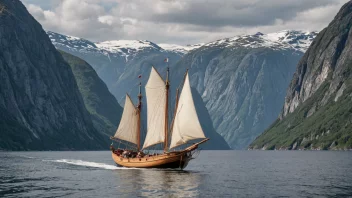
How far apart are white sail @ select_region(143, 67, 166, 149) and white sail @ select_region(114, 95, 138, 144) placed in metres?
16.3

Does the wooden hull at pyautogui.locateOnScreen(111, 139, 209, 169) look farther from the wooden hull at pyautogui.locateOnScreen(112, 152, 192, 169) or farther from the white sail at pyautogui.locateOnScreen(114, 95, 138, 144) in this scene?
the white sail at pyautogui.locateOnScreen(114, 95, 138, 144)

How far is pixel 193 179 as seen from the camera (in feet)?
388

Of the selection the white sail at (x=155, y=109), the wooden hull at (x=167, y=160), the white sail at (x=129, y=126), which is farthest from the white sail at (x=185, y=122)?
the white sail at (x=129, y=126)

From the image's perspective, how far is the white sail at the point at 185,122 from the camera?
13100 centimetres

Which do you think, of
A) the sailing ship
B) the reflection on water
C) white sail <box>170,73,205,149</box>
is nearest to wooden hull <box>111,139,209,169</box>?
the sailing ship

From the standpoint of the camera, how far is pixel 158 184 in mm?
105438

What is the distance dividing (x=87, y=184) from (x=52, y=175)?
27041 mm

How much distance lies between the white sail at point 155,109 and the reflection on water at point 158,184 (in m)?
13.9

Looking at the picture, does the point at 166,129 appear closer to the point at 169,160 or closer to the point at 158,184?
the point at 169,160

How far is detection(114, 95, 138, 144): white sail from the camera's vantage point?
6417 inches

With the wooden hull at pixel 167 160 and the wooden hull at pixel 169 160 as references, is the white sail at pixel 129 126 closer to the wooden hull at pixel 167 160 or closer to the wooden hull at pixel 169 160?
the wooden hull at pixel 169 160

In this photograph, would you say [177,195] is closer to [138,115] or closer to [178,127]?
[178,127]

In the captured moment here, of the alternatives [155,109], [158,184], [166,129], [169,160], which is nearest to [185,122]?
[166,129]

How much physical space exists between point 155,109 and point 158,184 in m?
43.3
